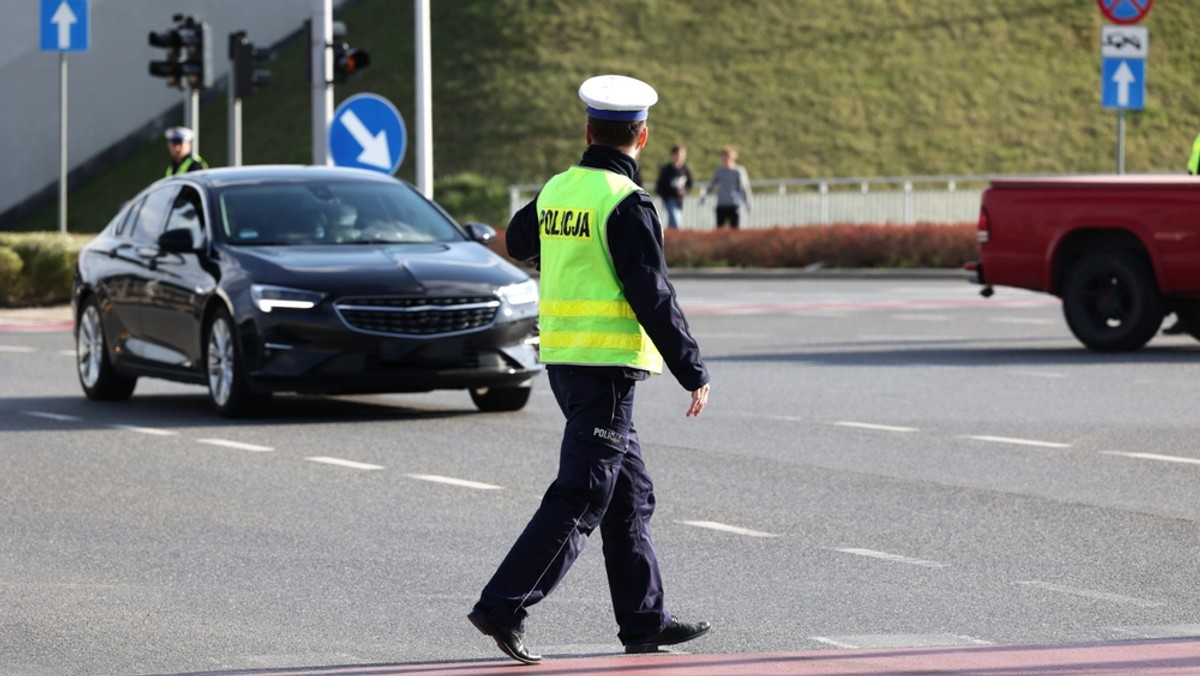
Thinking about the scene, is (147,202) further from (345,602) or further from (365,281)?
(345,602)

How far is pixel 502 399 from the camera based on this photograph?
15.3m

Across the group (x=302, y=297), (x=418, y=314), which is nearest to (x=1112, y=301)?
(x=418, y=314)

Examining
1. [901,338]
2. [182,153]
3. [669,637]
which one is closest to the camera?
[669,637]

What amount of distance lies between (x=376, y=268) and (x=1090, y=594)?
7.23 metres

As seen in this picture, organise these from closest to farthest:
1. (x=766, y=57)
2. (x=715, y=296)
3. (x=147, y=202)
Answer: (x=147, y=202) → (x=715, y=296) → (x=766, y=57)

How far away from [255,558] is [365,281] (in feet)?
18.1

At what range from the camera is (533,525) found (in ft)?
22.6

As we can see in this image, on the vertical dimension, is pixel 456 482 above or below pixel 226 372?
below

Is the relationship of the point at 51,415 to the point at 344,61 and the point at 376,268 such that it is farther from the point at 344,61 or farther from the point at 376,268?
the point at 344,61

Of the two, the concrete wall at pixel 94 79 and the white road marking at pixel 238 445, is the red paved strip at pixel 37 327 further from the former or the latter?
the concrete wall at pixel 94 79

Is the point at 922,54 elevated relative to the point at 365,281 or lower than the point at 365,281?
elevated

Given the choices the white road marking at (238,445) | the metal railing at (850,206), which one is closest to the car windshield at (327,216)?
the white road marking at (238,445)

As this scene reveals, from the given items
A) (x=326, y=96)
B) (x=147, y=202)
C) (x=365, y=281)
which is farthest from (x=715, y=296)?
(x=365, y=281)

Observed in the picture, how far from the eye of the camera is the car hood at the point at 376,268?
47.6 feet
